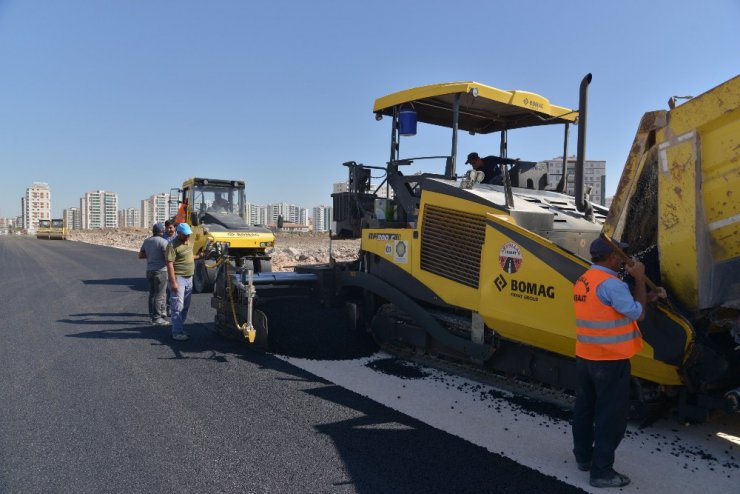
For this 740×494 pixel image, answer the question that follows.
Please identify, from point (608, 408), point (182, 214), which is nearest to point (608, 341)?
point (608, 408)

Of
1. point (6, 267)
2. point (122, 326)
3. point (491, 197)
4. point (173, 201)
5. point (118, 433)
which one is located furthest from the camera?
point (6, 267)

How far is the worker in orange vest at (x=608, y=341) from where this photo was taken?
2.78 meters

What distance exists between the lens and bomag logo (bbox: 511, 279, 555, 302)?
3.55 m

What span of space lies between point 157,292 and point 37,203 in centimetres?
12535

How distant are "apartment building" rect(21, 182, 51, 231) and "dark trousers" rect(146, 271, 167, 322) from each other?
396 ft

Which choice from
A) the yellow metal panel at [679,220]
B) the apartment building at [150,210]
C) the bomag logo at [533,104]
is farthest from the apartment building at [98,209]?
the yellow metal panel at [679,220]

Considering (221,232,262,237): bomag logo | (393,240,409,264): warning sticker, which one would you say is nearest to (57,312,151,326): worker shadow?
(221,232,262,237): bomag logo

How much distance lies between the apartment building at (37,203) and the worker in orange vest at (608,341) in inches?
5000

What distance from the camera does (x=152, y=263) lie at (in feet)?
25.0

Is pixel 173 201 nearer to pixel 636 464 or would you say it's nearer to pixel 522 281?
pixel 522 281

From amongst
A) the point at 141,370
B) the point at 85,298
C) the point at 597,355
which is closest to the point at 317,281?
the point at 141,370

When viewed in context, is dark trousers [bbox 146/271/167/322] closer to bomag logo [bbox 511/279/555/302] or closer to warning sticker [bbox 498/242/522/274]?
warning sticker [bbox 498/242/522/274]

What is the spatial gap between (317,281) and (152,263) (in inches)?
111

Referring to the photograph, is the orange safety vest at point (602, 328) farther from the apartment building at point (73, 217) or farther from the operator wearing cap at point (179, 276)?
the apartment building at point (73, 217)
